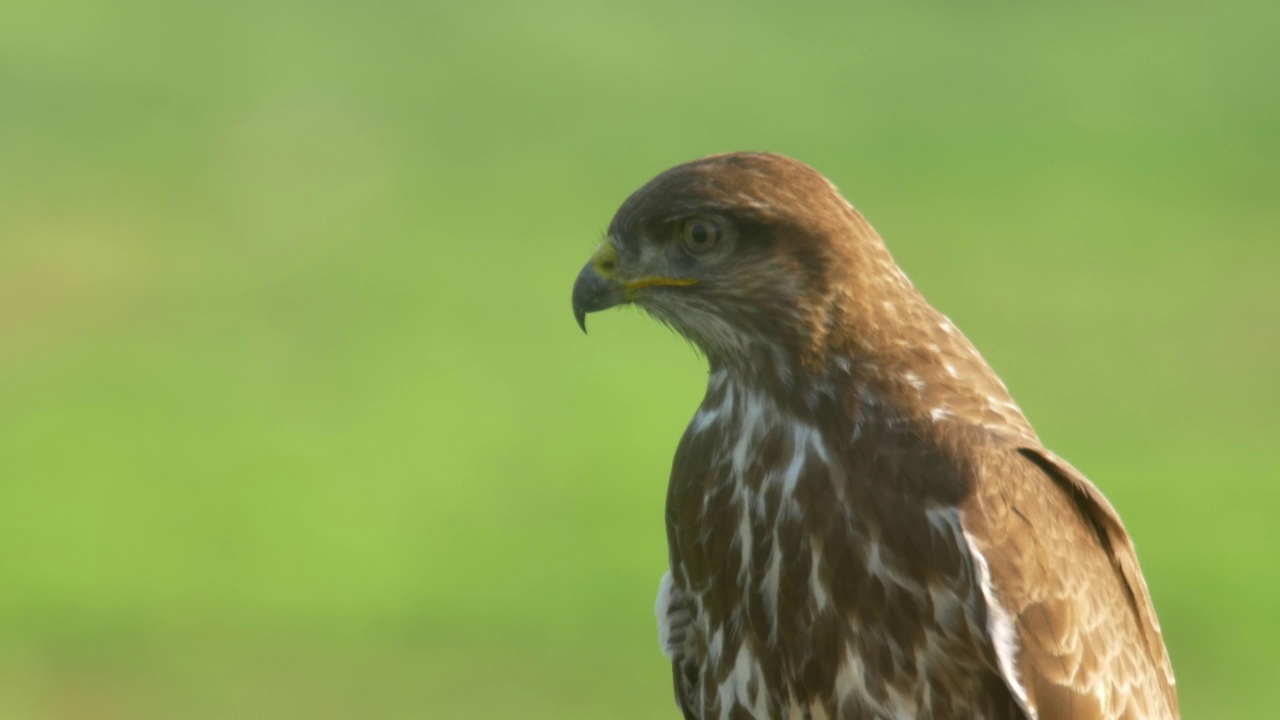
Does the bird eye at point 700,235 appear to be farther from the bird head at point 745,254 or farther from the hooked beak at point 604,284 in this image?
the hooked beak at point 604,284

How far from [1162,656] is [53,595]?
15693mm

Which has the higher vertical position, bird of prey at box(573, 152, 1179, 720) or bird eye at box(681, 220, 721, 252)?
bird eye at box(681, 220, 721, 252)

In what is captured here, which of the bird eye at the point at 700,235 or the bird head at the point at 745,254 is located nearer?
the bird head at the point at 745,254

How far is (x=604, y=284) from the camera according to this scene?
17.8ft

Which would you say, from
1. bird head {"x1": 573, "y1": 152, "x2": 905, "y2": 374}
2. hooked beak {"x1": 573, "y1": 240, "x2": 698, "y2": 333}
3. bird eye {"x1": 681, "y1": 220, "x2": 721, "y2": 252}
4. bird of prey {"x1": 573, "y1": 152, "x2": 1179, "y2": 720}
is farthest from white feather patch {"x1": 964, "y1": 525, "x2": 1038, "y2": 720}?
hooked beak {"x1": 573, "y1": 240, "x2": 698, "y2": 333}

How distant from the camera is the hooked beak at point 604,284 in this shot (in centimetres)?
540

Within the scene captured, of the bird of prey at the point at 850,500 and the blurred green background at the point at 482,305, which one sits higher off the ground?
the blurred green background at the point at 482,305

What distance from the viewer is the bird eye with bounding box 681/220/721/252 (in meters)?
5.20

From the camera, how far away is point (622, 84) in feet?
102

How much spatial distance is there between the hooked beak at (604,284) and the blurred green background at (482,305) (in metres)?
11.9

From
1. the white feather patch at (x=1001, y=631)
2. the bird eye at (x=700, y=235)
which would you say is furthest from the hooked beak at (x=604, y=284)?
the white feather patch at (x=1001, y=631)

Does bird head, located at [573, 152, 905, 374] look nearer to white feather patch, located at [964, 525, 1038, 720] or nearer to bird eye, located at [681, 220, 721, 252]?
bird eye, located at [681, 220, 721, 252]

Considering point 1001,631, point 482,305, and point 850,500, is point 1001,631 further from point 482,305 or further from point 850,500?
point 482,305

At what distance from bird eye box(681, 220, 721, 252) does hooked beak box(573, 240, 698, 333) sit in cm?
14
